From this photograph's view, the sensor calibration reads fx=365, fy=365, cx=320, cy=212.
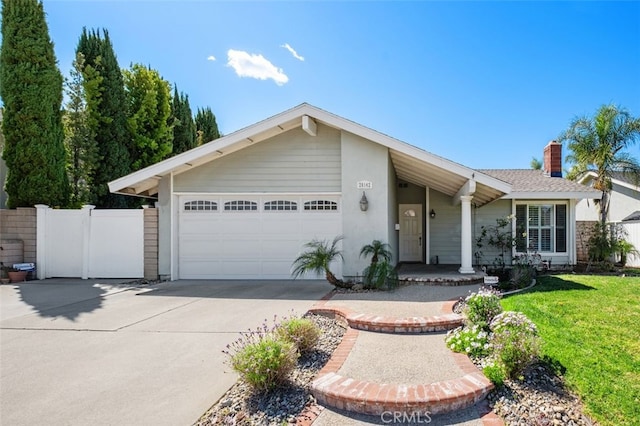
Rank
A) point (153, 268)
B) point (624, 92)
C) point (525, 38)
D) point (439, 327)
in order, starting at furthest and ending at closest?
point (624, 92) → point (525, 38) → point (153, 268) → point (439, 327)

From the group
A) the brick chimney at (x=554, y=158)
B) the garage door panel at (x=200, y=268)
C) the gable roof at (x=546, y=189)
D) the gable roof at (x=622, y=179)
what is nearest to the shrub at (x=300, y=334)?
the garage door panel at (x=200, y=268)

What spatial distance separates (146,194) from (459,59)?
1203 centimetres

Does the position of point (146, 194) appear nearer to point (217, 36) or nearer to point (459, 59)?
point (217, 36)

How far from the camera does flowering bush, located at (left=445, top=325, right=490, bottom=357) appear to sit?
451 cm

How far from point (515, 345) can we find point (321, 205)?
7175 mm

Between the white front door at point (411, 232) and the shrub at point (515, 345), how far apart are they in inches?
429

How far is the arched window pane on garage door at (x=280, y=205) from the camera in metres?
10.7

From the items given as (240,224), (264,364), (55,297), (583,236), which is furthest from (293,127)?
(583,236)

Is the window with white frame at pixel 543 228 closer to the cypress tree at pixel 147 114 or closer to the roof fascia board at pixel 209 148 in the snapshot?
the roof fascia board at pixel 209 148

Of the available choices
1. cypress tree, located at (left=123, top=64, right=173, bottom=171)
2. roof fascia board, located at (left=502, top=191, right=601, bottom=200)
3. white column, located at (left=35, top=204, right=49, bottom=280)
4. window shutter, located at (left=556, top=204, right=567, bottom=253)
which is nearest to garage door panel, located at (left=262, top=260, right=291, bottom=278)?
white column, located at (left=35, top=204, right=49, bottom=280)

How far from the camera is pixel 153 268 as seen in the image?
36.1 ft

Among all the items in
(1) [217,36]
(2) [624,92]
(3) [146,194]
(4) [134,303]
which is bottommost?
(4) [134,303]

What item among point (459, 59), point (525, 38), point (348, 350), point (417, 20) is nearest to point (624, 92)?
point (525, 38)

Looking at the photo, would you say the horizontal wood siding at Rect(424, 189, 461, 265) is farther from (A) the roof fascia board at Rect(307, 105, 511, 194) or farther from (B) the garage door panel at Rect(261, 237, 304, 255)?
(B) the garage door panel at Rect(261, 237, 304, 255)
